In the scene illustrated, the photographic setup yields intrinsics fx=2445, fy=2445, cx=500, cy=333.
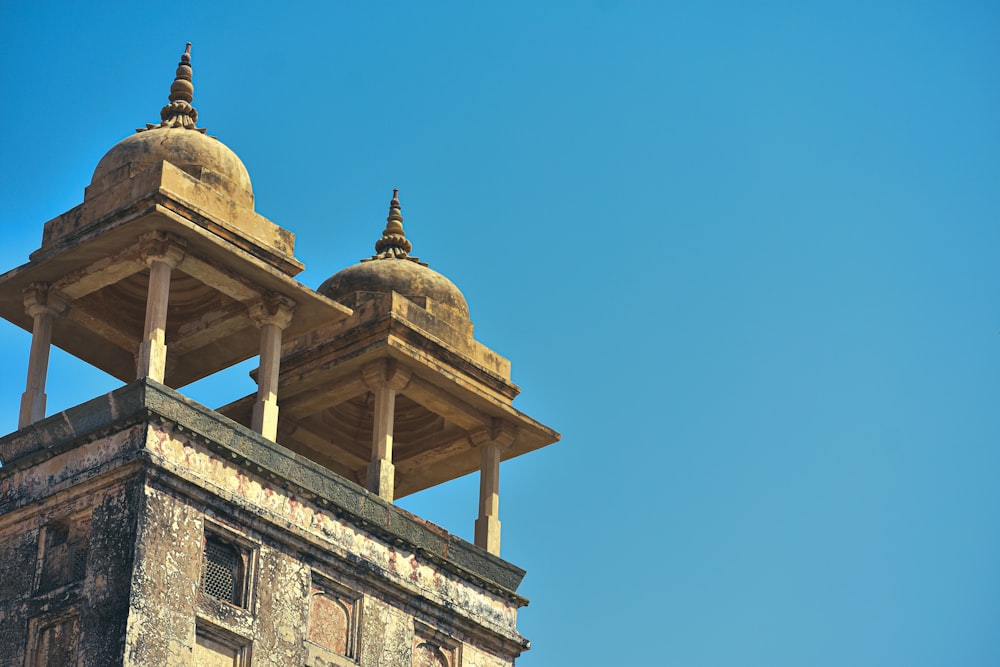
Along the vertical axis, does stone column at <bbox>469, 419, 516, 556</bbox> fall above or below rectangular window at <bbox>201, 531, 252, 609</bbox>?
above

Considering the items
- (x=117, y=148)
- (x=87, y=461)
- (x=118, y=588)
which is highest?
(x=117, y=148)

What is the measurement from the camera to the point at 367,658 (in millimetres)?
34906

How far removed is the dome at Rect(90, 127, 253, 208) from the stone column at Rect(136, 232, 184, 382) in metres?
1.56

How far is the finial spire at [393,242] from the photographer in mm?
41375

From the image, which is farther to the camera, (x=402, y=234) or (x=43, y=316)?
(x=402, y=234)

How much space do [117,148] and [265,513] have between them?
652cm

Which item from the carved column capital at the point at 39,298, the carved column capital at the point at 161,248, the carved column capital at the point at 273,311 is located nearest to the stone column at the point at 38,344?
the carved column capital at the point at 39,298

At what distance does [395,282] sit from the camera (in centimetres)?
4019

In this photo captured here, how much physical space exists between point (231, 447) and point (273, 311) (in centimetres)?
313

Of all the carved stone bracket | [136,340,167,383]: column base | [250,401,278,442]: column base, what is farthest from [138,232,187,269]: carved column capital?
the carved stone bracket

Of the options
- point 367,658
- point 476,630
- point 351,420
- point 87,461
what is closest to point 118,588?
point 87,461

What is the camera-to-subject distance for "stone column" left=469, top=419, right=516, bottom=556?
38.6 meters

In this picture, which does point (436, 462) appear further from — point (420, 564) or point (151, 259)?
point (151, 259)

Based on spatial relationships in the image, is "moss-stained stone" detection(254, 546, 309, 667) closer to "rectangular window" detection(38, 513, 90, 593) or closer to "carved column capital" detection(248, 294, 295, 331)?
"rectangular window" detection(38, 513, 90, 593)
